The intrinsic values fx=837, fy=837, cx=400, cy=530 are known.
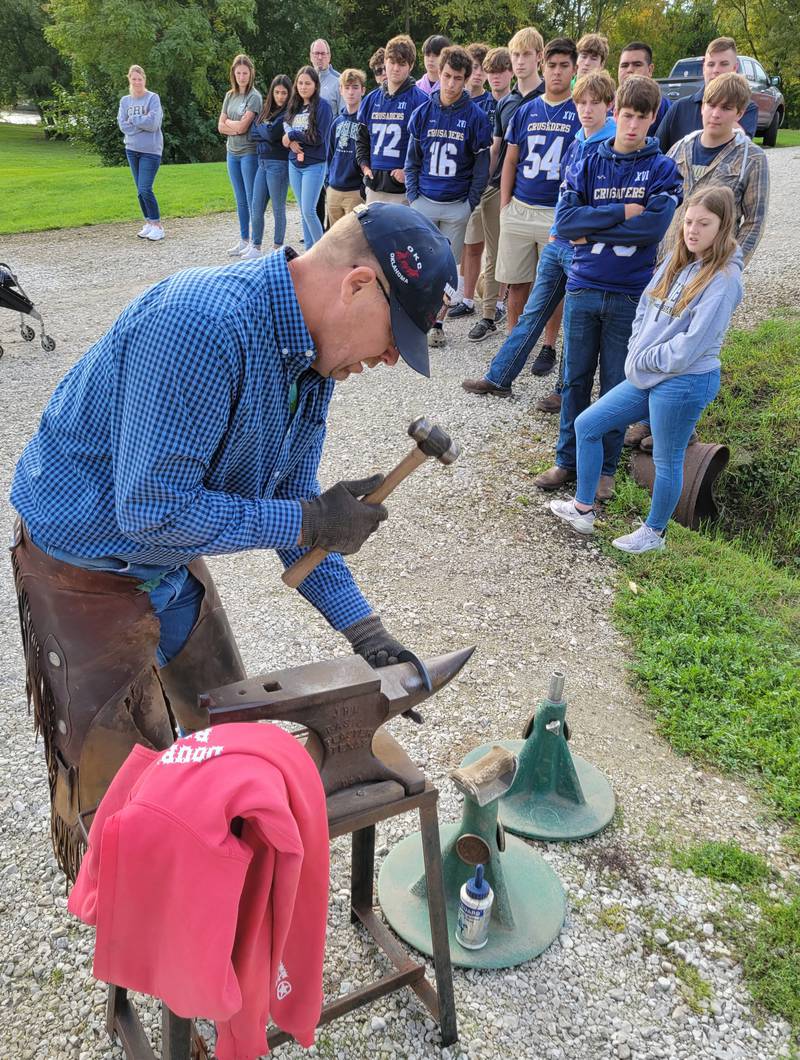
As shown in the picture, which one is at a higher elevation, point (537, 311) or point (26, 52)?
point (26, 52)

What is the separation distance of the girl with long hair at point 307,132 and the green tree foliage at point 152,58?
631 inches

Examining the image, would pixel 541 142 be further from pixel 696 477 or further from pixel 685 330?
pixel 696 477

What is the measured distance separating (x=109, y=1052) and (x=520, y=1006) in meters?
1.25

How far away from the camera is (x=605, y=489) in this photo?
220 inches

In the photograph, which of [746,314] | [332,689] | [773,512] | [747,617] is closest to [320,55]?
[746,314]

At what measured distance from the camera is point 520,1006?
2.64 metres

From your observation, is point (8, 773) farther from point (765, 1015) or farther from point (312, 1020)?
point (765, 1015)

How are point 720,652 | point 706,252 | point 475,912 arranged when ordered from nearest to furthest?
point 475,912, point 720,652, point 706,252

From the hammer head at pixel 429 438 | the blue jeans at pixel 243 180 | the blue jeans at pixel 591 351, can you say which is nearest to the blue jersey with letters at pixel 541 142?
the blue jeans at pixel 591 351

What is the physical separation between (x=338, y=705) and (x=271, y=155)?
28.6ft

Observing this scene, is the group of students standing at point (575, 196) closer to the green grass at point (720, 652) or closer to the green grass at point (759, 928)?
the green grass at point (720, 652)

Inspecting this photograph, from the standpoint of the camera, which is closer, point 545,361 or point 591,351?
point 591,351

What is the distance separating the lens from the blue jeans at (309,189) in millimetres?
8898

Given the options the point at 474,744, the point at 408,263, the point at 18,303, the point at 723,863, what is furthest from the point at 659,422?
the point at 18,303
